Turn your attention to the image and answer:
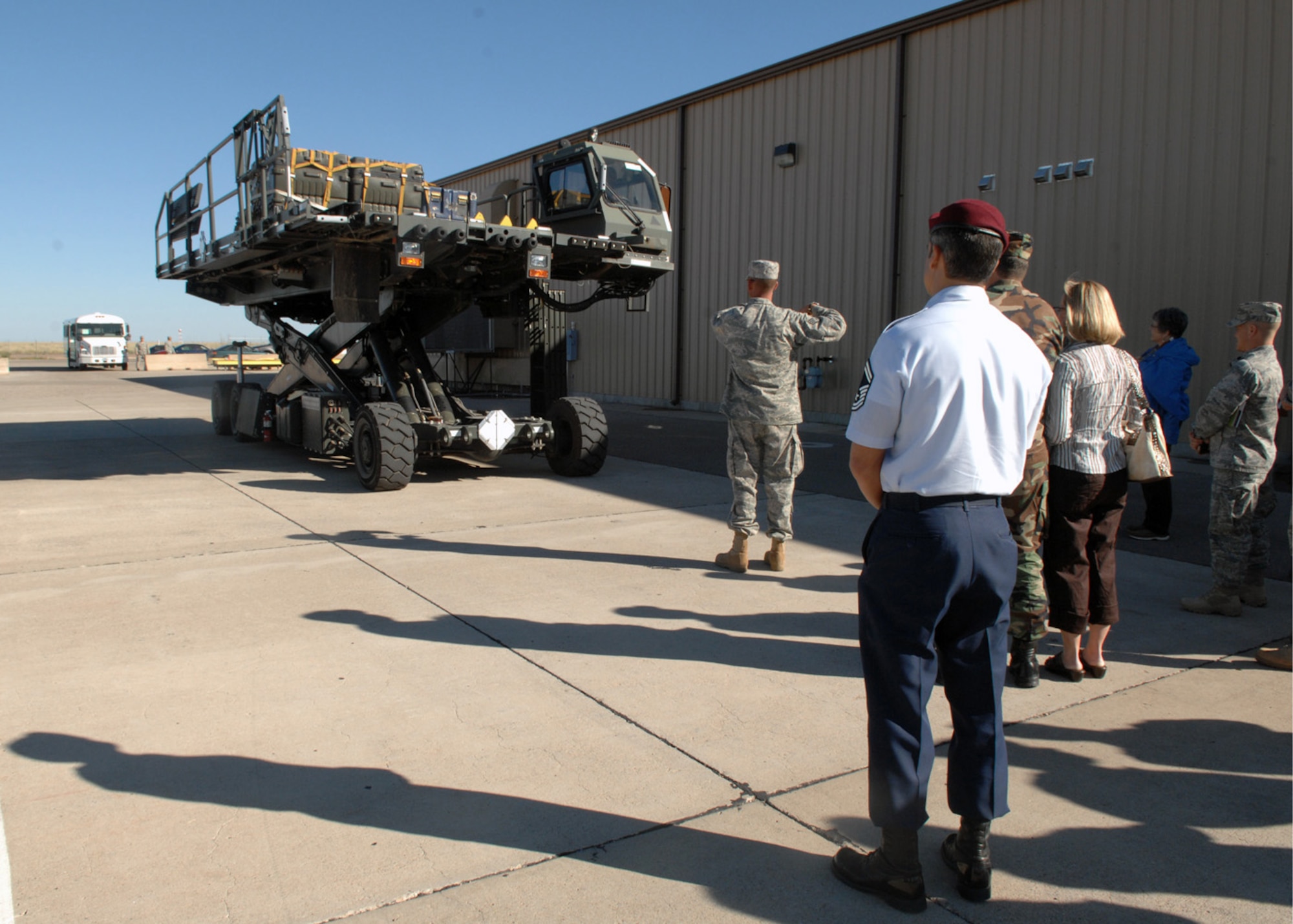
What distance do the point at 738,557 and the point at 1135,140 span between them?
29.6 feet

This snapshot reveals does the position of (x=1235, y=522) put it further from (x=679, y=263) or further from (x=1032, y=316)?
(x=679, y=263)

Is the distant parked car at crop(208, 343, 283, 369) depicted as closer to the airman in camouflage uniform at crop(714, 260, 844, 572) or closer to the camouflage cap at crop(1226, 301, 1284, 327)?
the airman in camouflage uniform at crop(714, 260, 844, 572)

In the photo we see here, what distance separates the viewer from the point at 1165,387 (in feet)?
23.2

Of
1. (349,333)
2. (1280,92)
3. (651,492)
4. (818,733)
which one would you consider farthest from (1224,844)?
(1280,92)

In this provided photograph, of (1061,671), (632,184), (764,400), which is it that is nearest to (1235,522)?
(1061,671)

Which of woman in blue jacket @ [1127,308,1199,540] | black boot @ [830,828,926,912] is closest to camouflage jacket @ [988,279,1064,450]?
black boot @ [830,828,926,912]

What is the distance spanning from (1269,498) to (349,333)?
822 cm

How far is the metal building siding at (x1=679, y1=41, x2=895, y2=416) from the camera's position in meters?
14.7

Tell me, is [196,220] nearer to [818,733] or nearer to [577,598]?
[577,598]

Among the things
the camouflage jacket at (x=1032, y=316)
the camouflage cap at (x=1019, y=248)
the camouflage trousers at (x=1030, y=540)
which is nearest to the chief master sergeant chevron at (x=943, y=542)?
the camouflage trousers at (x=1030, y=540)

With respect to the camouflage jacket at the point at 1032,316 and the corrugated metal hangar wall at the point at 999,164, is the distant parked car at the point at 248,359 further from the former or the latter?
the camouflage jacket at the point at 1032,316

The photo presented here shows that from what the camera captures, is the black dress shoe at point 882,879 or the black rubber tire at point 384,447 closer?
the black dress shoe at point 882,879

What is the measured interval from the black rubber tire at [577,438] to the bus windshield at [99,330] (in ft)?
133

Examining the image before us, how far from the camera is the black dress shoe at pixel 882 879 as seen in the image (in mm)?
2369
